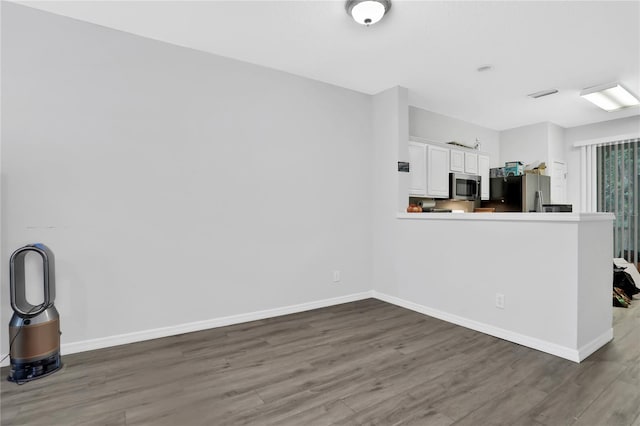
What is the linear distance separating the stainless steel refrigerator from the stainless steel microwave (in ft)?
1.91

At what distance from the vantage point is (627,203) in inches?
210

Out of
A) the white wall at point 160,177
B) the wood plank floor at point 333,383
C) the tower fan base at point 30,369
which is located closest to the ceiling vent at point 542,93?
the white wall at point 160,177

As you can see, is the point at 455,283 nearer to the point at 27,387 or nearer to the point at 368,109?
the point at 368,109

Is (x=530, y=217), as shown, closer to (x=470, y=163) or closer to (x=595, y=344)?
(x=595, y=344)

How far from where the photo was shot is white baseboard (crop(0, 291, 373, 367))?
2.60 m

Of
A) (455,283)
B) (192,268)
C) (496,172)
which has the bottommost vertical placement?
(455,283)

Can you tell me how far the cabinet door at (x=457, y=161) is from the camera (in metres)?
4.95

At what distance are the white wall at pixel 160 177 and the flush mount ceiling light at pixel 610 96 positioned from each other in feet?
10.3

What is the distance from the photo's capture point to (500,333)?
2904 mm

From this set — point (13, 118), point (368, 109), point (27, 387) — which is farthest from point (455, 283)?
point (13, 118)

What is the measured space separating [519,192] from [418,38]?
11.5ft

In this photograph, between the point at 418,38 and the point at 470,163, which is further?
the point at 470,163

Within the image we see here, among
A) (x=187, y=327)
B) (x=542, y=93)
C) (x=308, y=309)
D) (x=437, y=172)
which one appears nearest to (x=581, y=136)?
(x=542, y=93)

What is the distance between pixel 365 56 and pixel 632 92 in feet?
11.9
